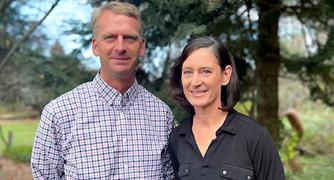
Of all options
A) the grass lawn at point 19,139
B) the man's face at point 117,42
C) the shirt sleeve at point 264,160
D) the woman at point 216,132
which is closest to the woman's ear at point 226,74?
the woman at point 216,132

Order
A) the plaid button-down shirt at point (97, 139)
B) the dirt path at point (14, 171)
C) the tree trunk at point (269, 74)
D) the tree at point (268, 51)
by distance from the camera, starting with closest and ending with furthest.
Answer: the plaid button-down shirt at point (97, 139), the tree at point (268, 51), the tree trunk at point (269, 74), the dirt path at point (14, 171)

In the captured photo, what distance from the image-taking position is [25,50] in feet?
17.7

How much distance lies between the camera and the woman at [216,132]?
1.97 m

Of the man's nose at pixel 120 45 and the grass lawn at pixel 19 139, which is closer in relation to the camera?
the man's nose at pixel 120 45

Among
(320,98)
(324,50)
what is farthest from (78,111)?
(320,98)

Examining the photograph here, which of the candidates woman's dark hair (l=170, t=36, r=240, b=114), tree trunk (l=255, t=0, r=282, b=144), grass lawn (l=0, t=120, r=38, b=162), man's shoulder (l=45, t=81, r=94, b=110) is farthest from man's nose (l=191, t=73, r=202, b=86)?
grass lawn (l=0, t=120, r=38, b=162)

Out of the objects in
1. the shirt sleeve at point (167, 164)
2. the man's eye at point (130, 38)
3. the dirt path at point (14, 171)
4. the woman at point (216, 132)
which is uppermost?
the man's eye at point (130, 38)

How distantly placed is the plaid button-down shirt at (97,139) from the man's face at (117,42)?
135 mm

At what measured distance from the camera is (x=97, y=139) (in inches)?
86.3

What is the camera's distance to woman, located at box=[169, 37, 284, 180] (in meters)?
1.97

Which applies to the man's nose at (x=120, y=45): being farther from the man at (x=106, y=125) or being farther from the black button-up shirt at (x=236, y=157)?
the black button-up shirt at (x=236, y=157)

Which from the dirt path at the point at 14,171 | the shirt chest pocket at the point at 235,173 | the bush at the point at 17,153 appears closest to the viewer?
the shirt chest pocket at the point at 235,173

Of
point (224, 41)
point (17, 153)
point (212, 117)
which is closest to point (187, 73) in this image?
point (212, 117)

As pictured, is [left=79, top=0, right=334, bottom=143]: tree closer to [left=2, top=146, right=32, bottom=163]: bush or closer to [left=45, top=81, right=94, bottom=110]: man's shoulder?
[left=45, top=81, right=94, bottom=110]: man's shoulder
